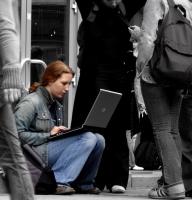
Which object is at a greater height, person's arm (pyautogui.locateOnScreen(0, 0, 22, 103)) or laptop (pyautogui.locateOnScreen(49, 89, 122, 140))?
person's arm (pyautogui.locateOnScreen(0, 0, 22, 103))

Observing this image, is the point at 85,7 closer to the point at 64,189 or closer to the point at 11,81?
the point at 64,189

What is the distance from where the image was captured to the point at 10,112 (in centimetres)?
507

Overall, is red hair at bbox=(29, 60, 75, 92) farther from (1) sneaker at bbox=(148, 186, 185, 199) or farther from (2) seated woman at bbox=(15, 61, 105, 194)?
(1) sneaker at bbox=(148, 186, 185, 199)

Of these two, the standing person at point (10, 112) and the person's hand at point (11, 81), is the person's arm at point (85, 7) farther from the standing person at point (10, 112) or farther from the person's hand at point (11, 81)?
the person's hand at point (11, 81)

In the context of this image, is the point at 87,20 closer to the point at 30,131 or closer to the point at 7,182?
the point at 30,131

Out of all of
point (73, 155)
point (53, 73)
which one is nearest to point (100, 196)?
point (73, 155)

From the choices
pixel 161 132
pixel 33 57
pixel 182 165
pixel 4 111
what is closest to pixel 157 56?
pixel 161 132

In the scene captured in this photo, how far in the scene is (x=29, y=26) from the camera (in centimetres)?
1109

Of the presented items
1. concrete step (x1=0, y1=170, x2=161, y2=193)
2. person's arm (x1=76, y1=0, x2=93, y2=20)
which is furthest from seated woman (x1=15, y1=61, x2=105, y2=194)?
concrete step (x1=0, y1=170, x2=161, y2=193)

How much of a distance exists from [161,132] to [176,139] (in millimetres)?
188

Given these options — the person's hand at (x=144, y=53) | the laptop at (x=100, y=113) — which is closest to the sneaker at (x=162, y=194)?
the laptop at (x=100, y=113)

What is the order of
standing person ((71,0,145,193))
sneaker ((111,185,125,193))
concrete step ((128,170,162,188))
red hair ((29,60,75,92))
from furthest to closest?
1. concrete step ((128,170,162,188))
2. sneaker ((111,185,125,193))
3. standing person ((71,0,145,193))
4. red hair ((29,60,75,92))

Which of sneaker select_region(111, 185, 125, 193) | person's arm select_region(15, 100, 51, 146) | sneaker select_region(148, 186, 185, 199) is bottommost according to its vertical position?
sneaker select_region(111, 185, 125, 193)

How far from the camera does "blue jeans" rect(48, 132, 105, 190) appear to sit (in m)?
7.97
